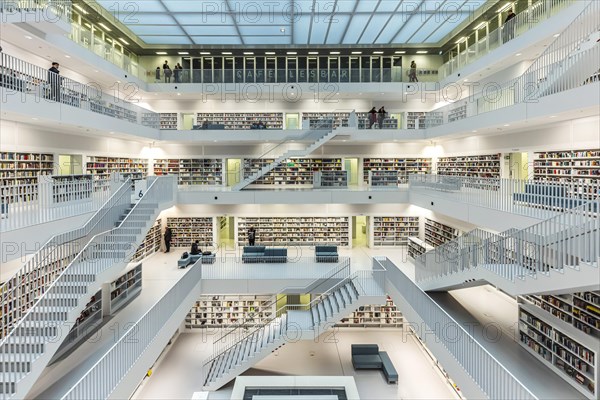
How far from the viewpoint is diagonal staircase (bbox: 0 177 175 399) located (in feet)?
19.3

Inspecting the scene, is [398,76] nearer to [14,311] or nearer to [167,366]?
[167,366]

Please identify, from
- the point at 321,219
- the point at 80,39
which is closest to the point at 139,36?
the point at 80,39

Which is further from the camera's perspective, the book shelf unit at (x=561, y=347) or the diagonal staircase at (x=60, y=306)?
the book shelf unit at (x=561, y=347)

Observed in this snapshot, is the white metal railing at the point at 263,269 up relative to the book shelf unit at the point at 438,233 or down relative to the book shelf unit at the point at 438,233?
down

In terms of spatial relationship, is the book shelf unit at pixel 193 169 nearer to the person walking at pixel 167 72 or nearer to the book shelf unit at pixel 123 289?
the person walking at pixel 167 72

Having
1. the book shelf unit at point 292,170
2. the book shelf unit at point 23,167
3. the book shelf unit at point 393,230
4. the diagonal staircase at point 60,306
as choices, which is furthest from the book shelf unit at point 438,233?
the book shelf unit at point 23,167

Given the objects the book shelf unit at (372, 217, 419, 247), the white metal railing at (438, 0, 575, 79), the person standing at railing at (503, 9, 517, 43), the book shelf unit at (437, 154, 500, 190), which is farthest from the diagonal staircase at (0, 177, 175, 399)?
the person standing at railing at (503, 9, 517, 43)

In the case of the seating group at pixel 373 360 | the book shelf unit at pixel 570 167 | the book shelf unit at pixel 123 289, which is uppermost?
the book shelf unit at pixel 570 167

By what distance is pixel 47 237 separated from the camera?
7.51 metres

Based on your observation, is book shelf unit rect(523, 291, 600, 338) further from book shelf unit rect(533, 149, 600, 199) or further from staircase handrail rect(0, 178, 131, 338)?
staircase handrail rect(0, 178, 131, 338)

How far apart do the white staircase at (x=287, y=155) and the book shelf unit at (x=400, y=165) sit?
3444 mm

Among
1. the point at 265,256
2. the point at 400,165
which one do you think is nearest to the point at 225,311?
the point at 265,256

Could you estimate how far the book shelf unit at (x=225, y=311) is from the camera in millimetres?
14438

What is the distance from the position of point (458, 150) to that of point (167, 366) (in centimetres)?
1408
